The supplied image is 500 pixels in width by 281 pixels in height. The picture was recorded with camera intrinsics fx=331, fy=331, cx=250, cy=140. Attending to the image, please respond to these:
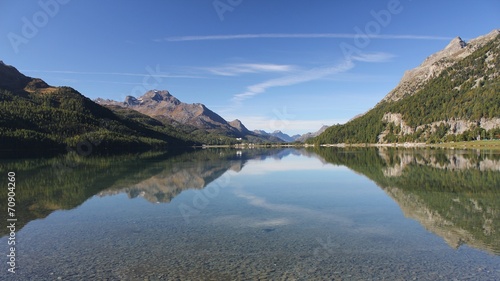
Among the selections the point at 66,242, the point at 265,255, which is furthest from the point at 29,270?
the point at 265,255

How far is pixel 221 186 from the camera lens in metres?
53.0

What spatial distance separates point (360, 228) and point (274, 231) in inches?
278

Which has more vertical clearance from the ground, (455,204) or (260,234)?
(455,204)

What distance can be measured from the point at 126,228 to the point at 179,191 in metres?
20.6

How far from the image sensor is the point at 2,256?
20.5m

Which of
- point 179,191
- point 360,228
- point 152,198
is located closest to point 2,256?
point 152,198

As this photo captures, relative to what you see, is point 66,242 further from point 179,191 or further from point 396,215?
point 396,215

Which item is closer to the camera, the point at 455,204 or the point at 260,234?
the point at 260,234

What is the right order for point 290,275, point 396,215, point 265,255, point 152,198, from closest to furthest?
1. point 290,275
2. point 265,255
3. point 396,215
4. point 152,198

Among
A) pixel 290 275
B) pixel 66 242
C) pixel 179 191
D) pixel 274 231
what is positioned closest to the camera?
pixel 290 275

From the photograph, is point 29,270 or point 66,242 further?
point 66,242

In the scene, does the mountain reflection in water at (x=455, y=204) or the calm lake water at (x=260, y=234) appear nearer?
the calm lake water at (x=260, y=234)

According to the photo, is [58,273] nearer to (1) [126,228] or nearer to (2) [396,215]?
(1) [126,228]

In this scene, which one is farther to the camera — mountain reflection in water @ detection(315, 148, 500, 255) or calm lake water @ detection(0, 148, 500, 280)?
mountain reflection in water @ detection(315, 148, 500, 255)
